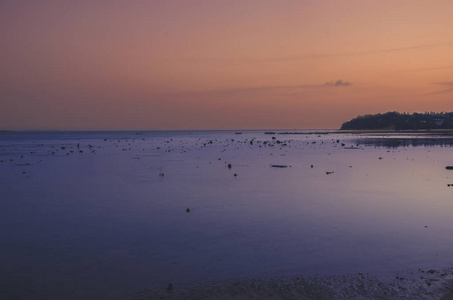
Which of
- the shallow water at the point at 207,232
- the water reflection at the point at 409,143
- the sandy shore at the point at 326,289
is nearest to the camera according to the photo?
the sandy shore at the point at 326,289

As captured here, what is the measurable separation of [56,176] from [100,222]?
669 inches

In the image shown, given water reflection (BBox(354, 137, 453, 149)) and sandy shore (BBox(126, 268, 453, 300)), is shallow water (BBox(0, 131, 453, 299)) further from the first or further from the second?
water reflection (BBox(354, 137, 453, 149))

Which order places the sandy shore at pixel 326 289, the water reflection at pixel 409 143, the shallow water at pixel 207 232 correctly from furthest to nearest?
1. the water reflection at pixel 409 143
2. the shallow water at pixel 207 232
3. the sandy shore at pixel 326 289

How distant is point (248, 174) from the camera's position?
2925 cm

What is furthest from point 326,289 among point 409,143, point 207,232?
point 409,143

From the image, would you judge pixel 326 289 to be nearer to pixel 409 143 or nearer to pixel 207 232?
pixel 207 232

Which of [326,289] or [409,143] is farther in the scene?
[409,143]

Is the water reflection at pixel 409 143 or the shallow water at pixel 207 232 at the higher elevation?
the water reflection at pixel 409 143

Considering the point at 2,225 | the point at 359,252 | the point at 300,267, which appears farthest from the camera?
the point at 2,225

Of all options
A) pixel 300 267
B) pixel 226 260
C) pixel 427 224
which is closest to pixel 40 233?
pixel 226 260

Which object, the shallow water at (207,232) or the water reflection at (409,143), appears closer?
the shallow water at (207,232)

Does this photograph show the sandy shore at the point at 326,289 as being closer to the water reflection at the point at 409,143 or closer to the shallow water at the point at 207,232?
the shallow water at the point at 207,232

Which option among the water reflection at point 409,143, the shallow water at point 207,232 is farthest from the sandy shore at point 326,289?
the water reflection at point 409,143

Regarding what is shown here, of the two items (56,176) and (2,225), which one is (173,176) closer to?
(56,176)
